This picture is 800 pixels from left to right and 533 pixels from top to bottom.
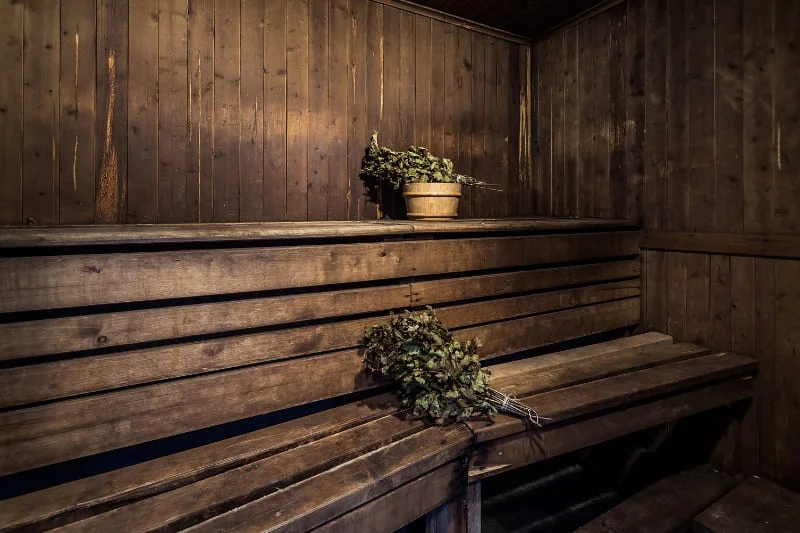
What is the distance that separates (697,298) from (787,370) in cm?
65

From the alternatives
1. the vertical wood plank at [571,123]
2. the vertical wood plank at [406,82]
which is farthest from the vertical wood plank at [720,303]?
the vertical wood plank at [406,82]

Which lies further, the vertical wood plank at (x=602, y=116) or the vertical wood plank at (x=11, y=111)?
the vertical wood plank at (x=602, y=116)

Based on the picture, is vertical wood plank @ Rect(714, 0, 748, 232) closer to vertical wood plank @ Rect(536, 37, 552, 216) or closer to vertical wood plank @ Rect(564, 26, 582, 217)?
vertical wood plank @ Rect(564, 26, 582, 217)

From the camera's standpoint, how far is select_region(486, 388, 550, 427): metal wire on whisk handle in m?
2.01

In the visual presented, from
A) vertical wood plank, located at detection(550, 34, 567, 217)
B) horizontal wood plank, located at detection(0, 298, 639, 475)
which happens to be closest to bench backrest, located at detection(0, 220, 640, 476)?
horizontal wood plank, located at detection(0, 298, 639, 475)

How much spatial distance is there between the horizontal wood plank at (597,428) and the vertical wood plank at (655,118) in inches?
49.8

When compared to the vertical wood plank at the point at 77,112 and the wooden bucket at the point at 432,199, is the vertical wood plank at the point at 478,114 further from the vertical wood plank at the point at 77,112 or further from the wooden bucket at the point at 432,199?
the vertical wood plank at the point at 77,112

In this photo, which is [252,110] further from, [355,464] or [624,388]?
[624,388]

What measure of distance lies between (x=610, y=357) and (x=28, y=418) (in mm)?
2969

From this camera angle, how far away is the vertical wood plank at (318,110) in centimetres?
335

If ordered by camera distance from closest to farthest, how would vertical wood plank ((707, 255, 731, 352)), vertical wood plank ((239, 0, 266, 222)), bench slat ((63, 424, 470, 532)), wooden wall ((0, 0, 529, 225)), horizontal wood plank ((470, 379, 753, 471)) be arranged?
1. bench slat ((63, 424, 470, 532))
2. horizontal wood plank ((470, 379, 753, 471))
3. wooden wall ((0, 0, 529, 225))
4. vertical wood plank ((707, 255, 731, 352))
5. vertical wood plank ((239, 0, 266, 222))

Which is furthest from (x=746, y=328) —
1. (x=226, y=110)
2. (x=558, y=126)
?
(x=226, y=110)

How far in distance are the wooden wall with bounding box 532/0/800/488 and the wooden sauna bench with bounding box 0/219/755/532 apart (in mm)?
382

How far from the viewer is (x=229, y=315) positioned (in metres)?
1.97
